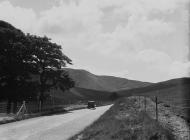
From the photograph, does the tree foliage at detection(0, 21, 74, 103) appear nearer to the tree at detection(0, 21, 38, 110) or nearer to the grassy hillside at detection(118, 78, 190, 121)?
the tree at detection(0, 21, 38, 110)

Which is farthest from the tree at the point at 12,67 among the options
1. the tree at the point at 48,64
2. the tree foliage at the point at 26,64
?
the tree at the point at 48,64

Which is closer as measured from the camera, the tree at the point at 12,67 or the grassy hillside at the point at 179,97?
the grassy hillside at the point at 179,97

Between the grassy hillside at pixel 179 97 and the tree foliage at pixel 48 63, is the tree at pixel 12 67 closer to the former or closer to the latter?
the tree foliage at pixel 48 63

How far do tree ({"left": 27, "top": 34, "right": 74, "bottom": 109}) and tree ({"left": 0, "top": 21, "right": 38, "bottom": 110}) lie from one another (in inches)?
224

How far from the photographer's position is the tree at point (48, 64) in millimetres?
62812

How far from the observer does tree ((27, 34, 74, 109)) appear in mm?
62812

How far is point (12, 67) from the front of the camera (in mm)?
54594

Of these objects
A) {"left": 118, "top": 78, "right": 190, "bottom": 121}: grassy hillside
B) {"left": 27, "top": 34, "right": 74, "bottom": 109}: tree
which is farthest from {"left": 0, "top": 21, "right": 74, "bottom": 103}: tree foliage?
{"left": 118, "top": 78, "right": 190, "bottom": 121}: grassy hillside

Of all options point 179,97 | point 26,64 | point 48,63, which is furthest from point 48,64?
point 179,97

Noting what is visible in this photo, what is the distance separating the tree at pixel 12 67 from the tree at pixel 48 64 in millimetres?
5678

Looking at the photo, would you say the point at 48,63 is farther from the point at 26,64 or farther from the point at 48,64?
the point at 26,64

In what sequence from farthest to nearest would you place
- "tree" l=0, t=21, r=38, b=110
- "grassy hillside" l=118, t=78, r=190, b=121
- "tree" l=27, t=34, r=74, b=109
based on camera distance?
"tree" l=27, t=34, r=74, b=109
"tree" l=0, t=21, r=38, b=110
"grassy hillside" l=118, t=78, r=190, b=121

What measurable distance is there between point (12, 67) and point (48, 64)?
1083 cm

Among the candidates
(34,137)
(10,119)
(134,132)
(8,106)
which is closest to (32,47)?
(8,106)
